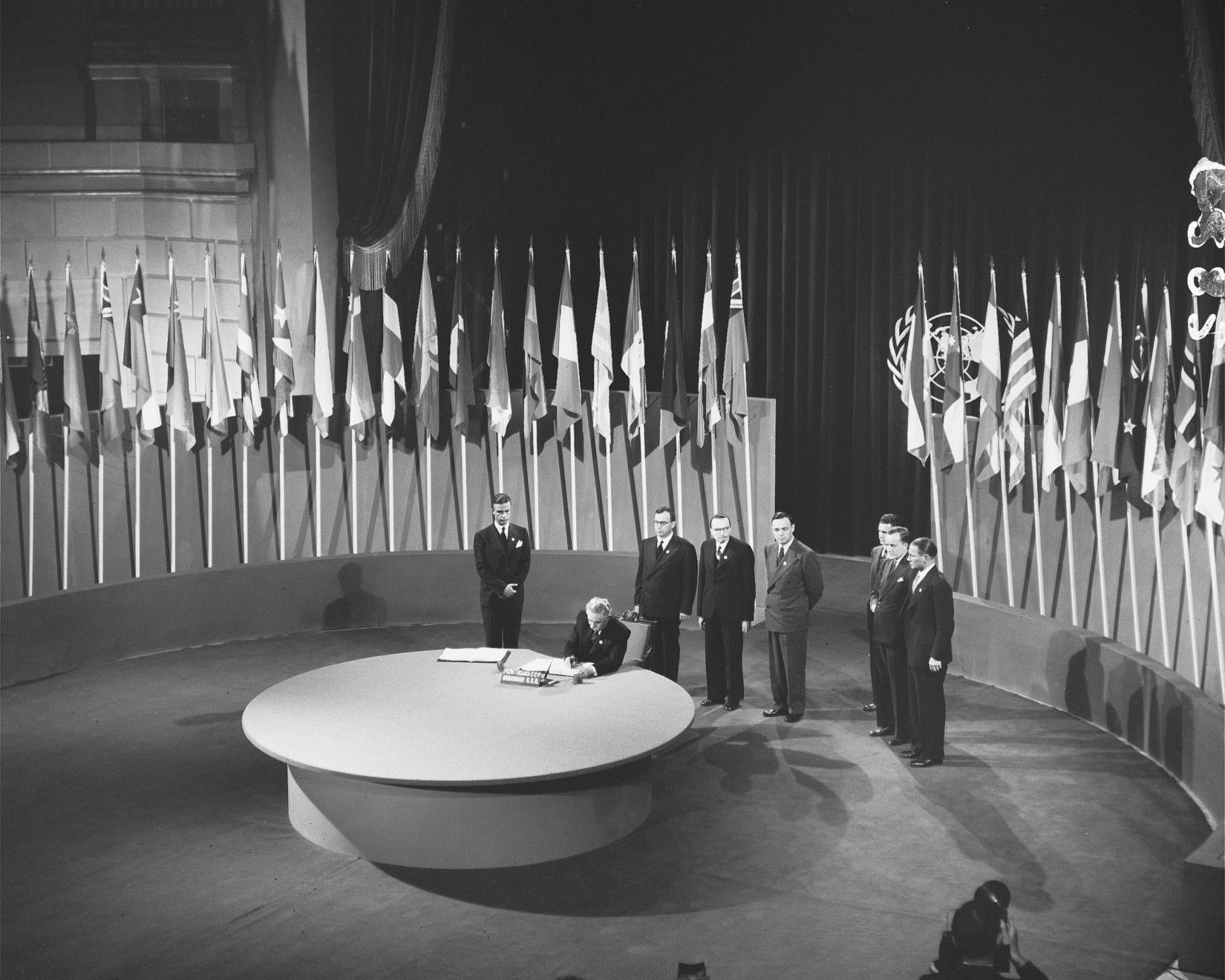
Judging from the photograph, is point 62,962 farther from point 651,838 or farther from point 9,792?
point 651,838

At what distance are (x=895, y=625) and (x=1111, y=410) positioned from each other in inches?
96.5

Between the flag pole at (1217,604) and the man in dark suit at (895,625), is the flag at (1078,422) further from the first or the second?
the man in dark suit at (895,625)

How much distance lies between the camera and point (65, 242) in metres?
13.5

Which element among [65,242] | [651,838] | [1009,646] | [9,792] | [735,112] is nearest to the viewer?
[651,838]

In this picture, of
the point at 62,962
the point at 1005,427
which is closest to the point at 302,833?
the point at 62,962

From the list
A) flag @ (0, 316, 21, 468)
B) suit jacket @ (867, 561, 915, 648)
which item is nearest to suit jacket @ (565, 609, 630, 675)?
suit jacket @ (867, 561, 915, 648)

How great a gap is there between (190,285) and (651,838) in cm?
838

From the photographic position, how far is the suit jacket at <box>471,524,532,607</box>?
1069cm

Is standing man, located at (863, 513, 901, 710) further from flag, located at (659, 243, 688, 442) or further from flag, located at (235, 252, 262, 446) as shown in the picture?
flag, located at (235, 252, 262, 446)

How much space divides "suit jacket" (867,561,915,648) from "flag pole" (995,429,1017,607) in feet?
7.23

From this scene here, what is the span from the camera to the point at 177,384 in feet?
40.0

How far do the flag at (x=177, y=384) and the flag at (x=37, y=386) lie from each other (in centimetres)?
99

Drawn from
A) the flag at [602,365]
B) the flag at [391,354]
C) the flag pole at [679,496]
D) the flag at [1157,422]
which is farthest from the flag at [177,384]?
the flag at [1157,422]

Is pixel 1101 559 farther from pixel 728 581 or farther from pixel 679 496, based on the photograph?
pixel 679 496
